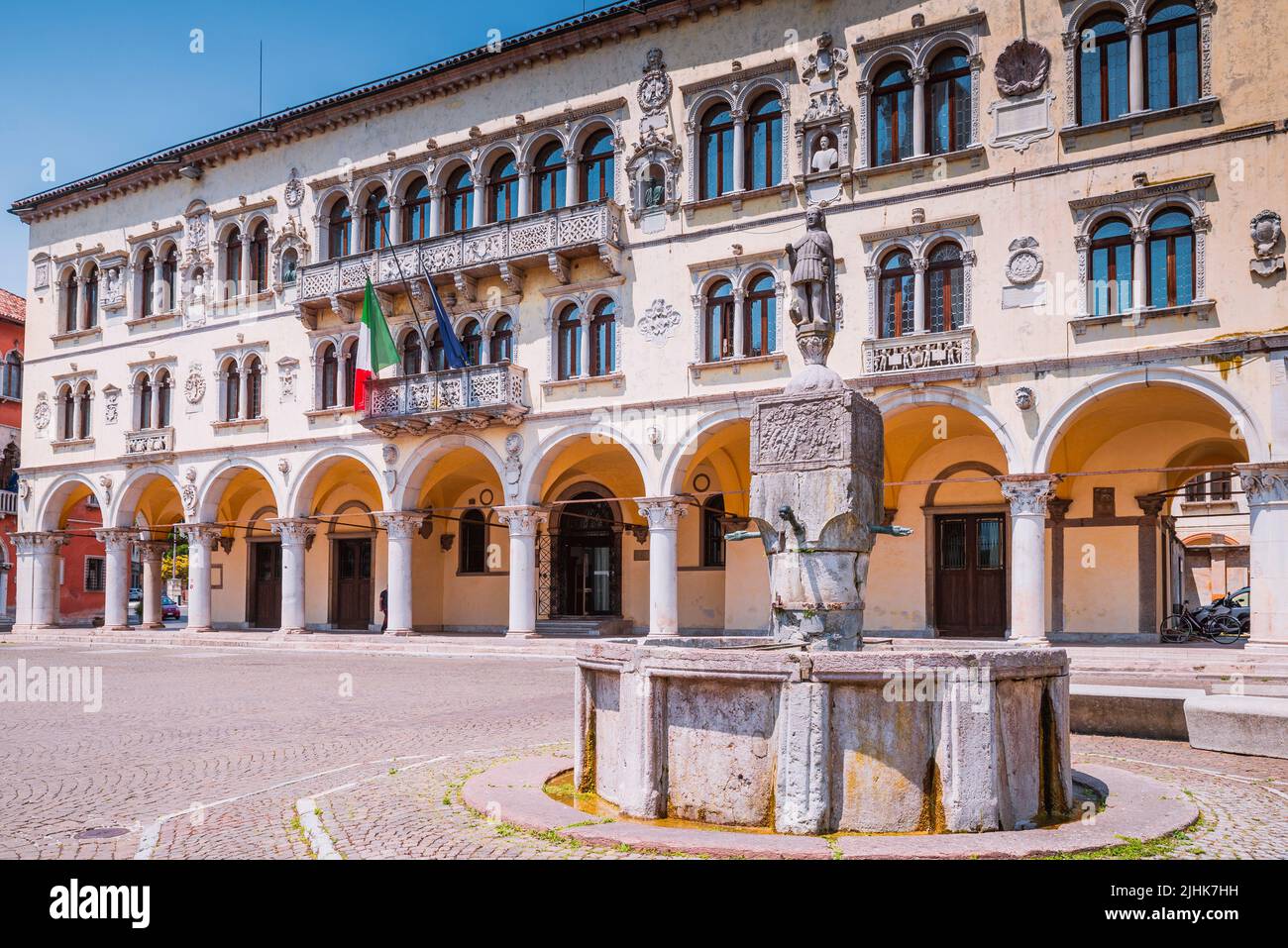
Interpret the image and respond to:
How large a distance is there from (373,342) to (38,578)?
622 inches

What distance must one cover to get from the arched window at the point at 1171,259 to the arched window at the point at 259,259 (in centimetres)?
2146

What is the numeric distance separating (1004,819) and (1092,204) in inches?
615

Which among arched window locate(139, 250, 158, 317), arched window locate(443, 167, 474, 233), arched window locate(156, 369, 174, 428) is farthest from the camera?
arched window locate(139, 250, 158, 317)

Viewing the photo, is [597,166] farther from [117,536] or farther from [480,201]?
[117,536]

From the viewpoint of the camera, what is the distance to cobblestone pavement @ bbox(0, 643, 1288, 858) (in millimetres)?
5969

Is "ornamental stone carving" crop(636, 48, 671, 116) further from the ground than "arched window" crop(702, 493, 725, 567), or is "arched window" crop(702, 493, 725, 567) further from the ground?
"ornamental stone carving" crop(636, 48, 671, 116)

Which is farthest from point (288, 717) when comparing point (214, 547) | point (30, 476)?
point (30, 476)

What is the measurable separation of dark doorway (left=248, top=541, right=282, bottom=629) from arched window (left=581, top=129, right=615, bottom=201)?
15.6 metres

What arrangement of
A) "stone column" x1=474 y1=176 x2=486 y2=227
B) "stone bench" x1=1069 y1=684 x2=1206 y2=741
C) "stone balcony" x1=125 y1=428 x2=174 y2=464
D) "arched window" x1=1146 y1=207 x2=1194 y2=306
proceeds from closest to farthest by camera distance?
1. "stone bench" x1=1069 y1=684 x2=1206 y2=741
2. "arched window" x1=1146 y1=207 x2=1194 y2=306
3. "stone column" x1=474 y1=176 x2=486 y2=227
4. "stone balcony" x1=125 y1=428 x2=174 y2=464

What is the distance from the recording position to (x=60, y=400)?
3378cm

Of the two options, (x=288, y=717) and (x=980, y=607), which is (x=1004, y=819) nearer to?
(x=288, y=717)

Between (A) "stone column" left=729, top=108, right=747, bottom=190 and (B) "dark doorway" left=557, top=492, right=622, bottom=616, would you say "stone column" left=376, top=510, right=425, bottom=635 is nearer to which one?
(B) "dark doorway" left=557, top=492, right=622, bottom=616

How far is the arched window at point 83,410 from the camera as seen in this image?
33.4m

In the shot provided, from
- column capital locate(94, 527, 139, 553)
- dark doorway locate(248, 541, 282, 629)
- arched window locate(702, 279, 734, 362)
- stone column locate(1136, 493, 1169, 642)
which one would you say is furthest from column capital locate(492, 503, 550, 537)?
column capital locate(94, 527, 139, 553)
